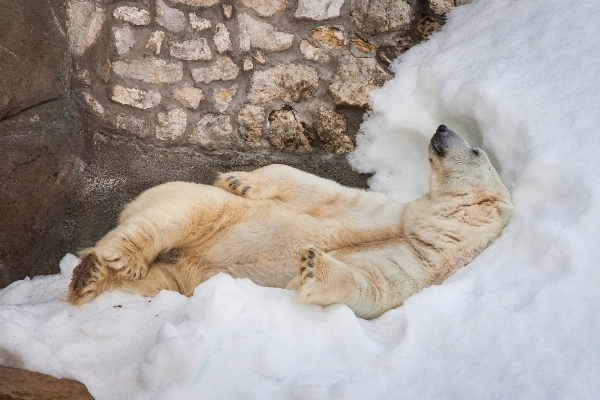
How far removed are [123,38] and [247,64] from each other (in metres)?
0.80

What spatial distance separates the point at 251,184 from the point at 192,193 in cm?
37

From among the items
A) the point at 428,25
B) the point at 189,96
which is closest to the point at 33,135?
the point at 189,96

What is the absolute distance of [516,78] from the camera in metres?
4.03

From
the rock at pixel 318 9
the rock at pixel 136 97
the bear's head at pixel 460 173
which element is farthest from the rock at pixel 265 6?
the bear's head at pixel 460 173

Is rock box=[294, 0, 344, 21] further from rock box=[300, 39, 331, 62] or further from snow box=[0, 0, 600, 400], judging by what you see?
snow box=[0, 0, 600, 400]

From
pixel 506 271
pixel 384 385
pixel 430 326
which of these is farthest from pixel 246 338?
pixel 506 271

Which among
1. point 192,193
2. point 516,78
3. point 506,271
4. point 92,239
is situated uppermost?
point 516,78

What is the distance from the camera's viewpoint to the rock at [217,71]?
4.23 m

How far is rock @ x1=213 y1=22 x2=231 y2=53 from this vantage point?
13.7ft

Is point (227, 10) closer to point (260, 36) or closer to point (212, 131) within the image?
point (260, 36)

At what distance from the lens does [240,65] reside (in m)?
4.30

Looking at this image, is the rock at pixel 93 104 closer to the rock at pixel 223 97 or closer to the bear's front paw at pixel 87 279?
the rock at pixel 223 97

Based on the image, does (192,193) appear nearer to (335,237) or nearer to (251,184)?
(251,184)

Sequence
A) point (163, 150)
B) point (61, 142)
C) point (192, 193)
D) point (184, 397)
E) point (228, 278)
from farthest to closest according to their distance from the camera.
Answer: point (163, 150) < point (61, 142) < point (192, 193) < point (228, 278) < point (184, 397)
